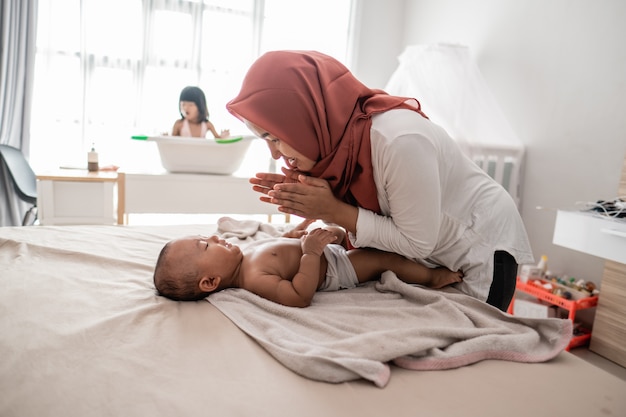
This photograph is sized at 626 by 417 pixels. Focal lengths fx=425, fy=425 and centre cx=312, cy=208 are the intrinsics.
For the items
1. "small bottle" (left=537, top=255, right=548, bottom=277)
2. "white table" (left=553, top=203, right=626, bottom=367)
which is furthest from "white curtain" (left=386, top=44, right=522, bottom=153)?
"white table" (left=553, top=203, right=626, bottom=367)

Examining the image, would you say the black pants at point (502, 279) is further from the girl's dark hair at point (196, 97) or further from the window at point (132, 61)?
the window at point (132, 61)

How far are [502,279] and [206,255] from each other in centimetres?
81

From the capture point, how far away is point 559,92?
2.51m

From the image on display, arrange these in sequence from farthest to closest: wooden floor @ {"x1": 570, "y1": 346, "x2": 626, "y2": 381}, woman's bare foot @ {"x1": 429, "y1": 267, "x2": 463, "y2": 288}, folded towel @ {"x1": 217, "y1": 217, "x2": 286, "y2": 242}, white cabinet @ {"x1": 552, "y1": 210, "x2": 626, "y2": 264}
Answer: wooden floor @ {"x1": 570, "y1": 346, "x2": 626, "y2": 381}, folded towel @ {"x1": 217, "y1": 217, "x2": 286, "y2": 242}, white cabinet @ {"x1": 552, "y1": 210, "x2": 626, "y2": 264}, woman's bare foot @ {"x1": 429, "y1": 267, "x2": 463, "y2": 288}

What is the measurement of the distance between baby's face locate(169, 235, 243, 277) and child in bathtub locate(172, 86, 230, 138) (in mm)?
2062

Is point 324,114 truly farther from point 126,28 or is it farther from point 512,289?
point 126,28

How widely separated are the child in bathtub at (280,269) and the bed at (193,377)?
8 cm

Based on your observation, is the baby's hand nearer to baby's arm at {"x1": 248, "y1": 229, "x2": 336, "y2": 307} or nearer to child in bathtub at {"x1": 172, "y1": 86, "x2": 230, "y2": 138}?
baby's arm at {"x1": 248, "y1": 229, "x2": 336, "y2": 307}

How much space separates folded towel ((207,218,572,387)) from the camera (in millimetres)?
795

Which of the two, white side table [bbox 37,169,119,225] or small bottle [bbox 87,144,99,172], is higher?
small bottle [bbox 87,144,99,172]

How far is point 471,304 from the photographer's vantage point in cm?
104

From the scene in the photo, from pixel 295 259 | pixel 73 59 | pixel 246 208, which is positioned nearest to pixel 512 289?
pixel 295 259

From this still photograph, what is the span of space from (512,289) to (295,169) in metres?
0.68

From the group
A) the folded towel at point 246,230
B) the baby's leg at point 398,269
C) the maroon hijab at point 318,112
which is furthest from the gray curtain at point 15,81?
the baby's leg at point 398,269
